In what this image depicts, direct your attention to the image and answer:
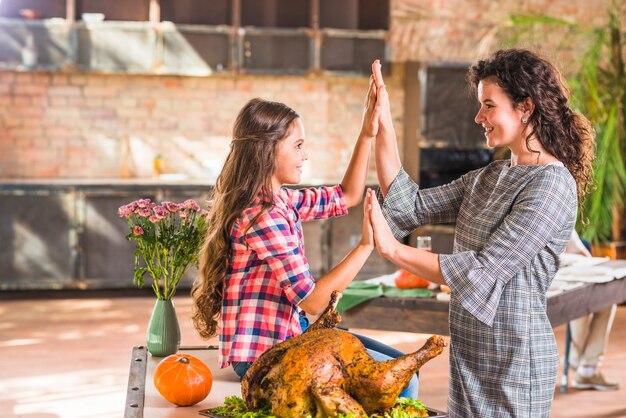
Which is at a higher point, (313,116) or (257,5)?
(257,5)

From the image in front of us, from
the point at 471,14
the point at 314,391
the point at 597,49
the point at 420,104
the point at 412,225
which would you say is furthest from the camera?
the point at 471,14

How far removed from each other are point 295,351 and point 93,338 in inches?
201

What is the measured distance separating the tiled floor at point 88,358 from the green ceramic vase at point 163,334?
2025mm

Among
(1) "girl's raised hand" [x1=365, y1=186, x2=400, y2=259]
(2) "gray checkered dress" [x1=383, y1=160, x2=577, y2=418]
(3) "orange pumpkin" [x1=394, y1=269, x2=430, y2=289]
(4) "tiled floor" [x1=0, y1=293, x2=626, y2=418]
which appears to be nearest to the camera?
(1) "girl's raised hand" [x1=365, y1=186, x2=400, y2=259]

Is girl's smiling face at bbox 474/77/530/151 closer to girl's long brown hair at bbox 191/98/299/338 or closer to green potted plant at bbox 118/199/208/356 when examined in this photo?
girl's long brown hair at bbox 191/98/299/338

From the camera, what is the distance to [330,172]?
9602 millimetres

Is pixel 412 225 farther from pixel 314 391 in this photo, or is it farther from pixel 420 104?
pixel 420 104

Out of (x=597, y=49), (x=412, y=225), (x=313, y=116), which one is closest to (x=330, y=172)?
(x=313, y=116)

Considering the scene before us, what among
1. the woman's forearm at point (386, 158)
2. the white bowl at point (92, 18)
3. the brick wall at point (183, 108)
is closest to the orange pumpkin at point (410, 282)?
the woman's forearm at point (386, 158)

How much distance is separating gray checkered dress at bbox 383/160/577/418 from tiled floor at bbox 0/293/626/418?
2.72m

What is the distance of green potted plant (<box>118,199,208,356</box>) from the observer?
3.09 meters

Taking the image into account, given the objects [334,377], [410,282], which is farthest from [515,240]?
[410,282]

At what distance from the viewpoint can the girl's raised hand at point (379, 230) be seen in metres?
2.21

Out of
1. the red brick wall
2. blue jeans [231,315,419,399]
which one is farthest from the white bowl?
blue jeans [231,315,419,399]
